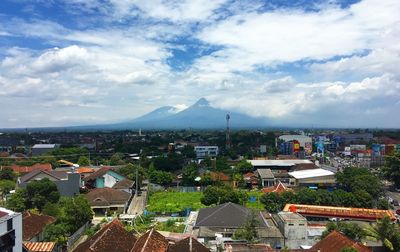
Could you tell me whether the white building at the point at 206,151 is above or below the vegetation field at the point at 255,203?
above

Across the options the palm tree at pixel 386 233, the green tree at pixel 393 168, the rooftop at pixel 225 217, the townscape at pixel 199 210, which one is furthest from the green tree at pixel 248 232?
the green tree at pixel 393 168

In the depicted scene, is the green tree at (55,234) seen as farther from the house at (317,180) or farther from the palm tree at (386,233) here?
the house at (317,180)

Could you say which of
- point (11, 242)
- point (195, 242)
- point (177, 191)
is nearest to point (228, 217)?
point (195, 242)

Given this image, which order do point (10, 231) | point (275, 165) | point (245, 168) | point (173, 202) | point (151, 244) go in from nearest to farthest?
1. point (10, 231)
2. point (151, 244)
3. point (173, 202)
4. point (245, 168)
5. point (275, 165)

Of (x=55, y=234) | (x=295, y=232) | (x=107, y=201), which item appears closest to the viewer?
(x=55, y=234)

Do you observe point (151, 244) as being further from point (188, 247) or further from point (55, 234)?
point (55, 234)

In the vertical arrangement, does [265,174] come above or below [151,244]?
below

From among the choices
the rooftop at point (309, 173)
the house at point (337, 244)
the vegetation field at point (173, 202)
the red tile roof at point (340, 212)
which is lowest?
the vegetation field at point (173, 202)

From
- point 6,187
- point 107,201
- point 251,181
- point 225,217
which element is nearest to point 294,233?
point 225,217
